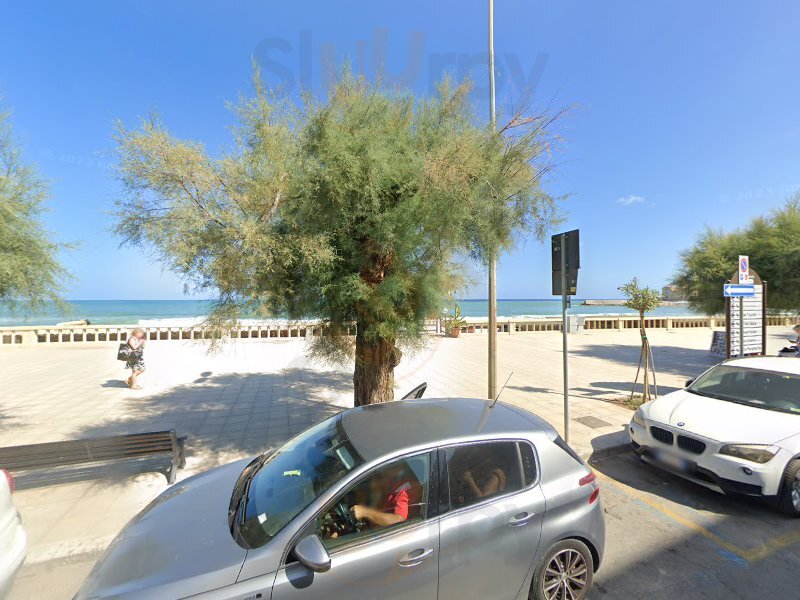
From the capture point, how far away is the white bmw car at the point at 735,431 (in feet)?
11.9

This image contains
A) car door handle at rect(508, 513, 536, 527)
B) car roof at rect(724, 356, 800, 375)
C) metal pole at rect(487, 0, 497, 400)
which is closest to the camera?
car door handle at rect(508, 513, 536, 527)

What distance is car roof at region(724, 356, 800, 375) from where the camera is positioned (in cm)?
488

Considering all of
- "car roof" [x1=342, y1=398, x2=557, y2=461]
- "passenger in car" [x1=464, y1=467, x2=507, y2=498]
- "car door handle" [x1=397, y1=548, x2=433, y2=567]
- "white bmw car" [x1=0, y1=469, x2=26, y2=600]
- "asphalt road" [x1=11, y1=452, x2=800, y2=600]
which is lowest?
"asphalt road" [x1=11, y1=452, x2=800, y2=600]

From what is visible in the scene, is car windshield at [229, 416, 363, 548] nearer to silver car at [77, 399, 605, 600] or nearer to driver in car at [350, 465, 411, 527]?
silver car at [77, 399, 605, 600]

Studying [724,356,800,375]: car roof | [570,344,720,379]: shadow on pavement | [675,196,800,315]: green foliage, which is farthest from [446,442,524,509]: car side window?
[675,196,800,315]: green foliage

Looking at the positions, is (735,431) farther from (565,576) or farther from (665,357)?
(665,357)

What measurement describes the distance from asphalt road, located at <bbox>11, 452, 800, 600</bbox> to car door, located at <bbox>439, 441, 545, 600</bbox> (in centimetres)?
100

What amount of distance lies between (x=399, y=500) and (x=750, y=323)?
1011cm

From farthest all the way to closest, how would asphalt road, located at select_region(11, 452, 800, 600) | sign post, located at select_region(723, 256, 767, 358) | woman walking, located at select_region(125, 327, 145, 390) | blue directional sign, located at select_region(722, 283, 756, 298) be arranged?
woman walking, located at select_region(125, 327, 145, 390) < sign post, located at select_region(723, 256, 767, 358) < blue directional sign, located at select_region(722, 283, 756, 298) < asphalt road, located at select_region(11, 452, 800, 600)

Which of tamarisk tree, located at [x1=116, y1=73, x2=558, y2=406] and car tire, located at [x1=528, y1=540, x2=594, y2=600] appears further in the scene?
tamarisk tree, located at [x1=116, y1=73, x2=558, y2=406]

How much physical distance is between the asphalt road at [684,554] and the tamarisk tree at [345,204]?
10.1 feet

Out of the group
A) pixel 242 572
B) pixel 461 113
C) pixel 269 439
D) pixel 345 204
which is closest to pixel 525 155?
pixel 461 113

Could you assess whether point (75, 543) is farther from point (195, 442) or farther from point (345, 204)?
point (345, 204)

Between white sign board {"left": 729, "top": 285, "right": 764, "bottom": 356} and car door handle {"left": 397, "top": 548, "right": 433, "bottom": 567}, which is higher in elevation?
white sign board {"left": 729, "top": 285, "right": 764, "bottom": 356}
